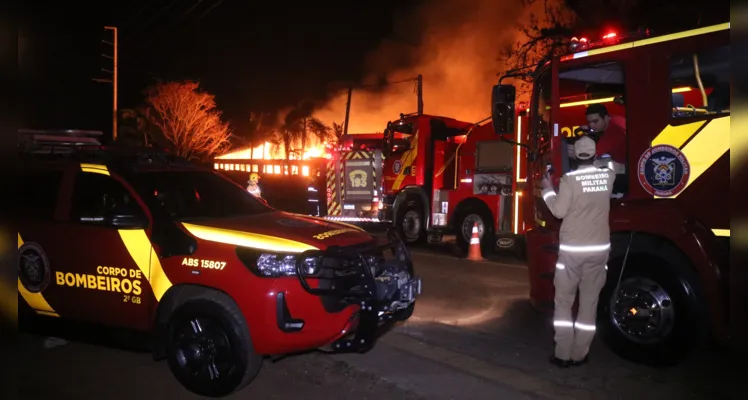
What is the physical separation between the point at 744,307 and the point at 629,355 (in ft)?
7.25

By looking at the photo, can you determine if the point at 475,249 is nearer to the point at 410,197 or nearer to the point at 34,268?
the point at 410,197

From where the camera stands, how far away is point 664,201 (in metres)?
4.96

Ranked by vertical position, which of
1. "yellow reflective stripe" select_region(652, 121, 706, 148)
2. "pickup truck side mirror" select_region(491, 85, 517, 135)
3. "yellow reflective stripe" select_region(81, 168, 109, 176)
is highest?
"pickup truck side mirror" select_region(491, 85, 517, 135)

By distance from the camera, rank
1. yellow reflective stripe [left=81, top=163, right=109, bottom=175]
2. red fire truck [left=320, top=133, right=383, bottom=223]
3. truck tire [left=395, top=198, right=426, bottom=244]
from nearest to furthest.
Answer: yellow reflective stripe [left=81, top=163, right=109, bottom=175]
truck tire [left=395, top=198, right=426, bottom=244]
red fire truck [left=320, top=133, right=383, bottom=223]

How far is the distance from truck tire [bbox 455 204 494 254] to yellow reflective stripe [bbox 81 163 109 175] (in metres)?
7.90

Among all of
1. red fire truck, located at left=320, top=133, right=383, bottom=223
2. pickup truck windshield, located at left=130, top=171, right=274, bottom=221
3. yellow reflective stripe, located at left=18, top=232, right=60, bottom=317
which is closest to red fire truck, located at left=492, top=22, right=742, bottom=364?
pickup truck windshield, located at left=130, top=171, right=274, bottom=221

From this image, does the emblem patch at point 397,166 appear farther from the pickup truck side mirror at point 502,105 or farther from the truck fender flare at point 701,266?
the truck fender flare at point 701,266

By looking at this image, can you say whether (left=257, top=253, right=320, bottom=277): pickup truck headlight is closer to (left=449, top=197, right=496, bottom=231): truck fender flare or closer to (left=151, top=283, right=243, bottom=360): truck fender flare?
(left=151, top=283, right=243, bottom=360): truck fender flare

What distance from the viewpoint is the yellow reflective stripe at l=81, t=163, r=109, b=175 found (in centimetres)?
497

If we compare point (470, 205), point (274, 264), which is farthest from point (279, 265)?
point (470, 205)

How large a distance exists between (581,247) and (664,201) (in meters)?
0.79

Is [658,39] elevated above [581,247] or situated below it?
above

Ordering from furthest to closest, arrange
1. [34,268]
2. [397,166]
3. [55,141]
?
[397,166]
[55,141]
[34,268]

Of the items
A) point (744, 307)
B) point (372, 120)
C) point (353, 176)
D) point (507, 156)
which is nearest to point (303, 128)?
point (372, 120)
